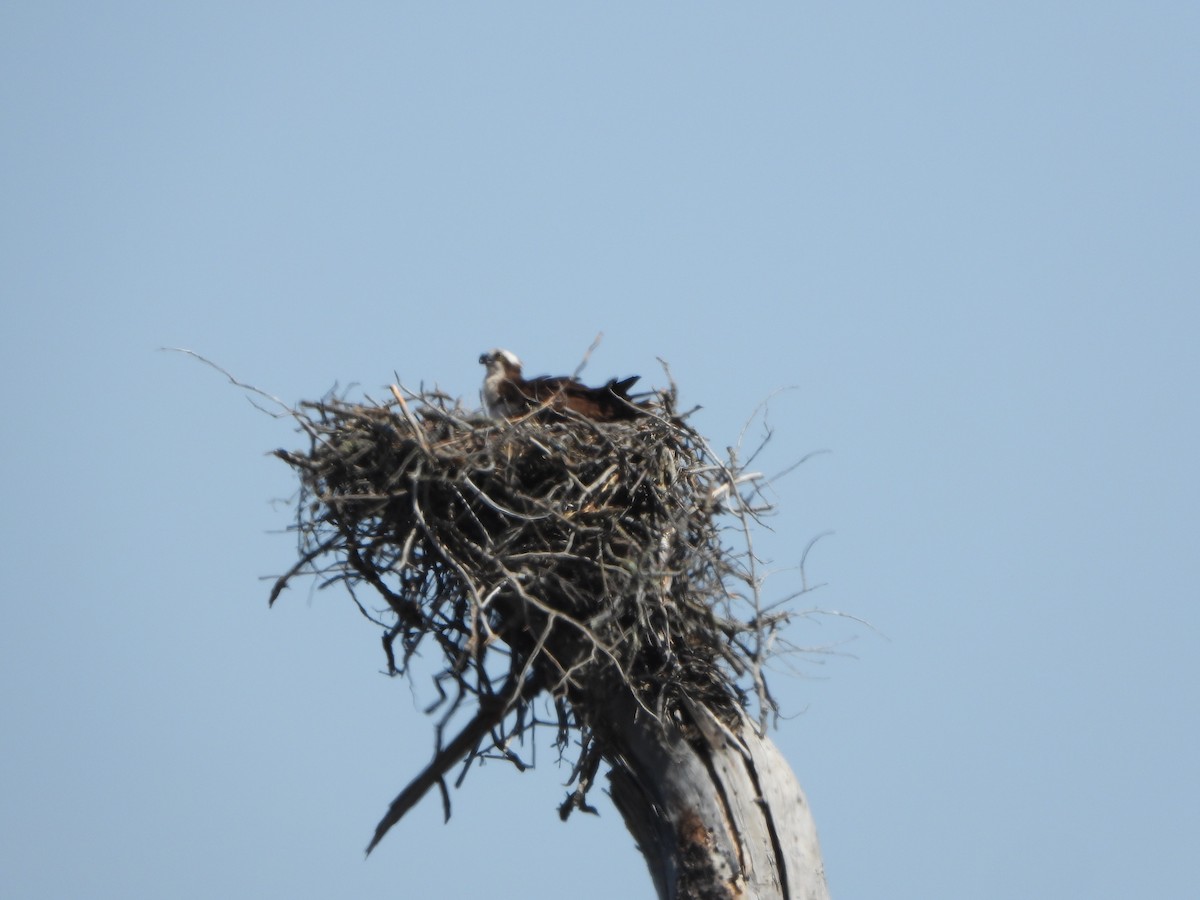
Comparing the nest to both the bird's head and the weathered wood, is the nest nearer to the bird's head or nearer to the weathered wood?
the weathered wood

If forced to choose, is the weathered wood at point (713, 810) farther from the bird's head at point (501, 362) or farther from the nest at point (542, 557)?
the bird's head at point (501, 362)

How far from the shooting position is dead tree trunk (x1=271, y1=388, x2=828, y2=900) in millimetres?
5449

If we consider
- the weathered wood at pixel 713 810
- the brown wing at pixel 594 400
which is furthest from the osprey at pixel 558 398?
the weathered wood at pixel 713 810

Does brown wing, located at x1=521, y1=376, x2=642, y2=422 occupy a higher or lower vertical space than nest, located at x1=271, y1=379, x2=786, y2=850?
higher

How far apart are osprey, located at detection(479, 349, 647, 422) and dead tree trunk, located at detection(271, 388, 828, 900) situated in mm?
648

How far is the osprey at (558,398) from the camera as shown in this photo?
7133 mm

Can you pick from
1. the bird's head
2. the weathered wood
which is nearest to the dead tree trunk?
the weathered wood

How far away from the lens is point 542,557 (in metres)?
5.71

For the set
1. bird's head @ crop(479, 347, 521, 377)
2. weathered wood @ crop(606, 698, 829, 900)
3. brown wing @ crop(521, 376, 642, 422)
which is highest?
bird's head @ crop(479, 347, 521, 377)

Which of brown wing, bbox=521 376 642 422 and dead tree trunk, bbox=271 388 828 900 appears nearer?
dead tree trunk, bbox=271 388 828 900

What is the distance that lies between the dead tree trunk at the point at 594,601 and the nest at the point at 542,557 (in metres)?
0.01

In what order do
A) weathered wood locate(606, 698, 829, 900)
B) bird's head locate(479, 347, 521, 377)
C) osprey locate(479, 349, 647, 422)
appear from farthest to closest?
bird's head locate(479, 347, 521, 377)
osprey locate(479, 349, 647, 422)
weathered wood locate(606, 698, 829, 900)

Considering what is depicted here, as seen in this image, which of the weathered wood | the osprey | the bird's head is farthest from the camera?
the bird's head

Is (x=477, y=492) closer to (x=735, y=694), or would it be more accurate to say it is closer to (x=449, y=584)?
(x=449, y=584)
